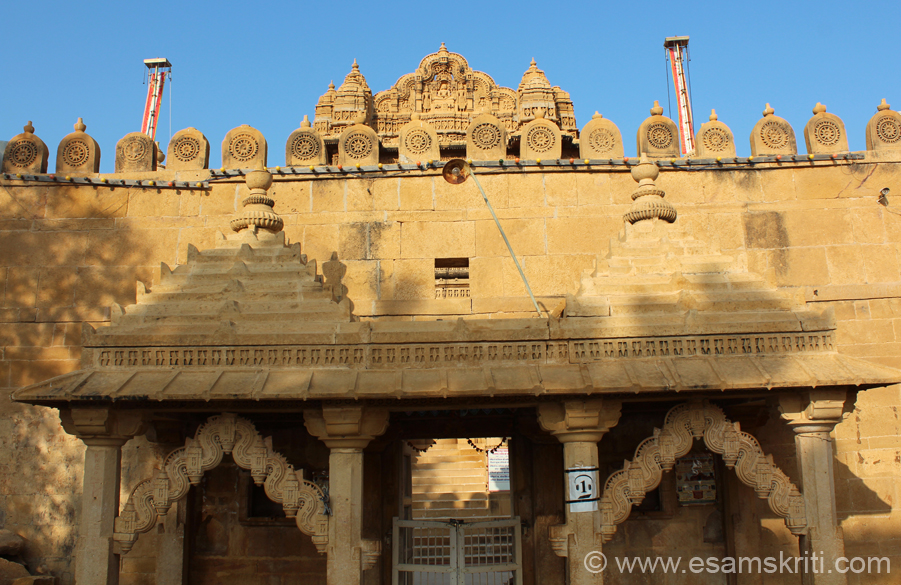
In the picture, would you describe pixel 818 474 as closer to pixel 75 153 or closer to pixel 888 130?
pixel 888 130

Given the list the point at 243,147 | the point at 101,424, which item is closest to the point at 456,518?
the point at 101,424

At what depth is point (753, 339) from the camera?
7.39m

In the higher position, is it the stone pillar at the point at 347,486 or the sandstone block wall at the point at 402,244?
the sandstone block wall at the point at 402,244

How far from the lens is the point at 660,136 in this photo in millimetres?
11227

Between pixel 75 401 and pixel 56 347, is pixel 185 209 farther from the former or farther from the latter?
pixel 75 401

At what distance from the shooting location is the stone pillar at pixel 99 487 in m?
7.16

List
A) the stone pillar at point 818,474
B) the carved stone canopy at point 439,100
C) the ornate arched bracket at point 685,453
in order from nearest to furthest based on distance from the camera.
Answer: the stone pillar at point 818,474 → the ornate arched bracket at point 685,453 → the carved stone canopy at point 439,100

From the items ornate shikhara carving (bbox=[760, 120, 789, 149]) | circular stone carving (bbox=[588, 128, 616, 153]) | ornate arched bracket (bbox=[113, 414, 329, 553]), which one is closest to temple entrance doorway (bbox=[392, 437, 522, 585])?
ornate arched bracket (bbox=[113, 414, 329, 553])

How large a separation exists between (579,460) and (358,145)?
20.5 ft

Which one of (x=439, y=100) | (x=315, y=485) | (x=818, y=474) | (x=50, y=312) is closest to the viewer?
(x=818, y=474)

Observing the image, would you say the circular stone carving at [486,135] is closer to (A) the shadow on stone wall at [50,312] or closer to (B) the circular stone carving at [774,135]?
(B) the circular stone carving at [774,135]

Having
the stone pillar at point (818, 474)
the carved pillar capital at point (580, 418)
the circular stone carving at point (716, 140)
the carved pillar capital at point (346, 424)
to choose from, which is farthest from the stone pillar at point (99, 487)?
the circular stone carving at point (716, 140)

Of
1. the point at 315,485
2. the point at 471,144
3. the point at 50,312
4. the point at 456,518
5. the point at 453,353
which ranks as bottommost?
the point at 456,518

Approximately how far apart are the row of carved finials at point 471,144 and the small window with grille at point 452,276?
162 centimetres
